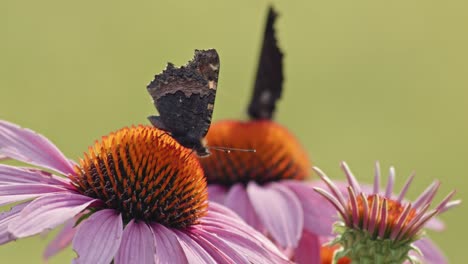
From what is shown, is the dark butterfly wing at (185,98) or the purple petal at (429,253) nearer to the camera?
the dark butterfly wing at (185,98)

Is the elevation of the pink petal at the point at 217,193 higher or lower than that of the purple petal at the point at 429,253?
higher

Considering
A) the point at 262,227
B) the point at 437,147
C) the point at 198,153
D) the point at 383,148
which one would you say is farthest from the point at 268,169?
the point at 437,147

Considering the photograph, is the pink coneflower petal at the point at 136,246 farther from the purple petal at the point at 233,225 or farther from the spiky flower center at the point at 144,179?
the purple petal at the point at 233,225

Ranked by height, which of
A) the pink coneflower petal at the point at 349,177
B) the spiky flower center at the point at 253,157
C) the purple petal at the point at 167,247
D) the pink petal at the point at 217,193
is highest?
the pink coneflower petal at the point at 349,177

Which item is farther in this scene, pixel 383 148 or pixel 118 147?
pixel 383 148

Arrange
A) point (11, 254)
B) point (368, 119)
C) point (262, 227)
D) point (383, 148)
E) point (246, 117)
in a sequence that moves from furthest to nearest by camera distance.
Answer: point (368, 119) < point (383, 148) < point (11, 254) < point (246, 117) < point (262, 227)

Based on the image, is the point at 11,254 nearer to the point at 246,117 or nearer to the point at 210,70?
the point at 246,117

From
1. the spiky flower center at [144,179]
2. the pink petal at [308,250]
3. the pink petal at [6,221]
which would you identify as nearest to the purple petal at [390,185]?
the pink petal at [308,250]
